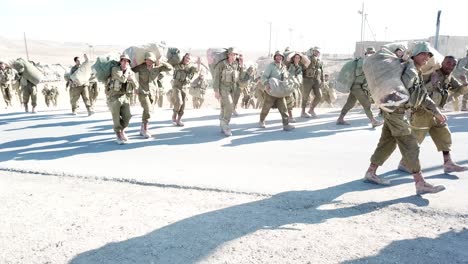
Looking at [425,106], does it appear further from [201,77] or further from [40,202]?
[201,77]

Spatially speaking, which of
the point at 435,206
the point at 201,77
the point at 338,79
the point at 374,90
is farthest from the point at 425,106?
the point at 201,77

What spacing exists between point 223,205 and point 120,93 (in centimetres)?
401

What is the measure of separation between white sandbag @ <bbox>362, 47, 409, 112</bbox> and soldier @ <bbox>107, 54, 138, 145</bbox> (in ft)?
14.6

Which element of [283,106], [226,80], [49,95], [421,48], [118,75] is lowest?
[49,95]

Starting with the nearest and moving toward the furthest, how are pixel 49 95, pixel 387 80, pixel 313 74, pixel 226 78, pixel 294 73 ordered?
pixel 387 80 < pixel 226 78 < pixel 294 73 < pixel 313 74 < pixel 49 95

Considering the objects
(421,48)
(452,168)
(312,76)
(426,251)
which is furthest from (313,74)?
(426,251)

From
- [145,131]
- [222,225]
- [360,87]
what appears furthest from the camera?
[360,87]

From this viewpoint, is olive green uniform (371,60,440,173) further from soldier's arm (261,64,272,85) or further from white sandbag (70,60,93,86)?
white sandbag (70,60,93,86)

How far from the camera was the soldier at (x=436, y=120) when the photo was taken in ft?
17.0

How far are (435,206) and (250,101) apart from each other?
1847 centimetres

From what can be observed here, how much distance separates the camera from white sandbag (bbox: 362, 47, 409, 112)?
13.6ft

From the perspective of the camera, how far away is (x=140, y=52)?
7805mm

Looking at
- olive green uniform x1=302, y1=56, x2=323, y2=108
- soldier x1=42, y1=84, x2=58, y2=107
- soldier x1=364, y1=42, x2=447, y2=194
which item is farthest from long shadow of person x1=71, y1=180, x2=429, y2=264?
soldier x1=42, y1=84, x2=58, y2=107

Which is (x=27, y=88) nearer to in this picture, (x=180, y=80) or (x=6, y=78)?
(x=6, y=78)
